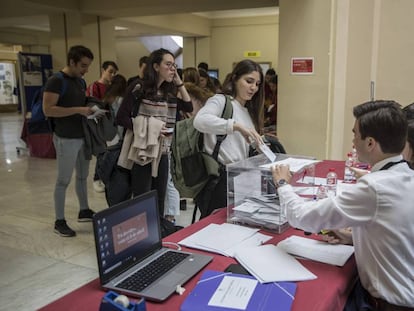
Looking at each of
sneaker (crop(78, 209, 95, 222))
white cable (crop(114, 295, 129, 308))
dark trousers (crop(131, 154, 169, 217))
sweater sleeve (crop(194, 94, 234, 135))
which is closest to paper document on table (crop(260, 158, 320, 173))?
sweater sleeve (crop(194, 94, 234, 135))

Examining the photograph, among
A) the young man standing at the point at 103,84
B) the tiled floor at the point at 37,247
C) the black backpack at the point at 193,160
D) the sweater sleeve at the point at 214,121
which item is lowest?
the tiled floor at the point at 37,247

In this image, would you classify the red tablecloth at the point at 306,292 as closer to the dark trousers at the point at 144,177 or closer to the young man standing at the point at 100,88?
the dark trousers at the point at 144,177

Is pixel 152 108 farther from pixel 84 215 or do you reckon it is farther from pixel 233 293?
pixel 233 293

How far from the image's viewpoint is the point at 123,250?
1281 mm

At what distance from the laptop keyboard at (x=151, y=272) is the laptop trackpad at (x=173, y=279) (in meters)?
0.03

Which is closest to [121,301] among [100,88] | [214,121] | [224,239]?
[224,239]

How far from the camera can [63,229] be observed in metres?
3.48

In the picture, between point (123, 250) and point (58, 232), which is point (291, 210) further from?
point (58, 232)

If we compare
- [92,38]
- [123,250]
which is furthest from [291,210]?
[92,38]

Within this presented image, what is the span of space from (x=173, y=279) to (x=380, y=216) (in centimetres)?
67

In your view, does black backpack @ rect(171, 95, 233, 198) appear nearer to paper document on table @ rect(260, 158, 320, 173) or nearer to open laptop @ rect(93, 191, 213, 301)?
paper document on table @ rect(260, 158, 320, 173)

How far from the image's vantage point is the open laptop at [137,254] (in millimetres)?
1192

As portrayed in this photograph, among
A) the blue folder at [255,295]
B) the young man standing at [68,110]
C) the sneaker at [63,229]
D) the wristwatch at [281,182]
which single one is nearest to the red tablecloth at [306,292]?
the blue folder at [255,295]

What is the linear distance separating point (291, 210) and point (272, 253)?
16cm
